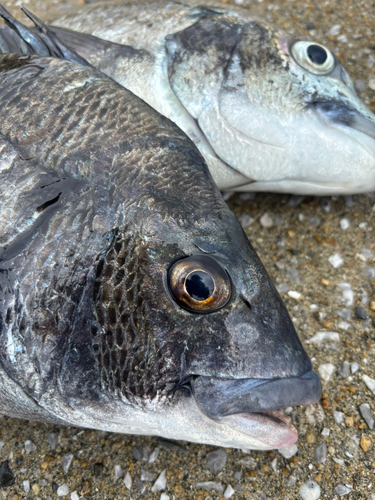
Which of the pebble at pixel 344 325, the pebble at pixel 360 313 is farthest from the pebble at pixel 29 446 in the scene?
the pebble at pixel 360 313

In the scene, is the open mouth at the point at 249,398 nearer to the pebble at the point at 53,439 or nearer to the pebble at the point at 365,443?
the pebble at the point at 365,443

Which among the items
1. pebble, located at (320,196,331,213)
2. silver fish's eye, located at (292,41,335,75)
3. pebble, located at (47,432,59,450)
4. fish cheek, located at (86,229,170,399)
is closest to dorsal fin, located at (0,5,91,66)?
fish cheek, located at (86,229,170,399)

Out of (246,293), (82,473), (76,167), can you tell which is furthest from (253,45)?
(82,473)

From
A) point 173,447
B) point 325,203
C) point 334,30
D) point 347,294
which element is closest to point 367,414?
point 347,294

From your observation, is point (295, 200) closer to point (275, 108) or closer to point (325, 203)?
point (325, 203)

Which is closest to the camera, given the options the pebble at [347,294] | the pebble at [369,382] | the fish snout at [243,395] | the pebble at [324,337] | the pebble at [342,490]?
the fish snout at [243,395]

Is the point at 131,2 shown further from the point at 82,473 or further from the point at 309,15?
the point at 82,473
